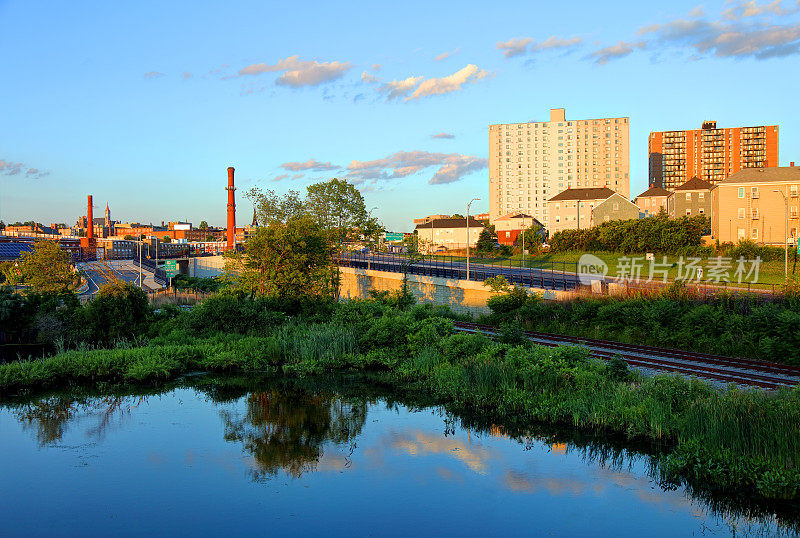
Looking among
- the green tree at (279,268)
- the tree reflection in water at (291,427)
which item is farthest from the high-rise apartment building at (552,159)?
the tree reflection in water at (291,427)

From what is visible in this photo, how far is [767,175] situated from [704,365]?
65333mm

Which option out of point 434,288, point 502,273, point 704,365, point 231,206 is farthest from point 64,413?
point 231,206

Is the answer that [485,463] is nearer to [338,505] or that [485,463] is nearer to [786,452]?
[338,505]

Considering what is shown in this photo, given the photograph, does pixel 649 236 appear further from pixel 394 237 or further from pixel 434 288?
pixel 434 288

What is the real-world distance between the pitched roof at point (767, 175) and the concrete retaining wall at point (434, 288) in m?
47.8

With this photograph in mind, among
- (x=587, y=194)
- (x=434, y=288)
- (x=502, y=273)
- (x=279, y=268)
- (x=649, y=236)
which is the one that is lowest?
(x=434, y=288)

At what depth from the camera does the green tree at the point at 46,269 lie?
51.9 meters

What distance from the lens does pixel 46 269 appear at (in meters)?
53.2

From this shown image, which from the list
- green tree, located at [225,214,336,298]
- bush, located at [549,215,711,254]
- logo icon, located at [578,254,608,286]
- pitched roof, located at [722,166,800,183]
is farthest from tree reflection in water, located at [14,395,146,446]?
pitched roof, located at [722,166,800,183]

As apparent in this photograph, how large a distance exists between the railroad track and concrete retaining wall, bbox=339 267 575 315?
11.0m

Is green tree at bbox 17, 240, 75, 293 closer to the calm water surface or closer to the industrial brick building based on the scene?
the calm water surface

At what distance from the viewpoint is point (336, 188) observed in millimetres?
65188

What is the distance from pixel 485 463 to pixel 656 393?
562cm

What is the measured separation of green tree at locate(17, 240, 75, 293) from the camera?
2045 inches
